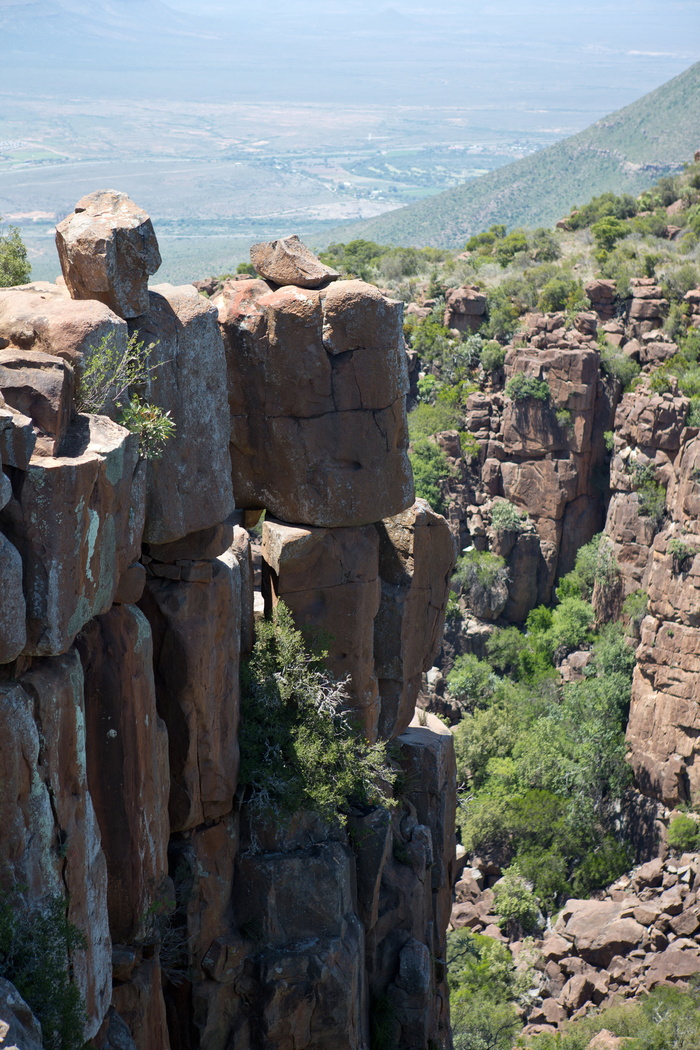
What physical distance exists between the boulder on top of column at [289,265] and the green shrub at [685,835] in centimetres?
2930

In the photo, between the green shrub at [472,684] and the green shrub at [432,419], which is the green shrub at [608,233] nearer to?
the green shrub at [432,419]

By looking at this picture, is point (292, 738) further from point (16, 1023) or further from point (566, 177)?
point (566, 177)

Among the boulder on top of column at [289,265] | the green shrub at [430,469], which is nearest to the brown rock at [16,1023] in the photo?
the boulder on top of column at [289,265]

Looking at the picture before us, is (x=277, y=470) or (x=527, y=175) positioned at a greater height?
(x=527, y=175)

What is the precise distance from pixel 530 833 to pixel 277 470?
2838cm

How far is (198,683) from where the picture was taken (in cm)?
1580

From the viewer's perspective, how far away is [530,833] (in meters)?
42.3

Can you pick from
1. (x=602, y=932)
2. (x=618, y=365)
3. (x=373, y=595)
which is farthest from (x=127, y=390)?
(x=618, y=365)

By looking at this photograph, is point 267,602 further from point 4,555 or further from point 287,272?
point 4,555

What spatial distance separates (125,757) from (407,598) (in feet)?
26.1

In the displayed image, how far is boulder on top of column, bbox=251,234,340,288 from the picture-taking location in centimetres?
1780

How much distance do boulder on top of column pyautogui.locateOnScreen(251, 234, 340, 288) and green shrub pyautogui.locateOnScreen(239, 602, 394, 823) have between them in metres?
5.27

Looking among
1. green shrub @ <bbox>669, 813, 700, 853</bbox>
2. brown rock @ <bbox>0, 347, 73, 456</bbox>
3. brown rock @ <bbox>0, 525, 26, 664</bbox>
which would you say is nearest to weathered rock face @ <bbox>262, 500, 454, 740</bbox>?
brown rock @ <bbox>0, 347, 73, 456</bbox>

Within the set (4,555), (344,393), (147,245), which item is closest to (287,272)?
(344,393)
